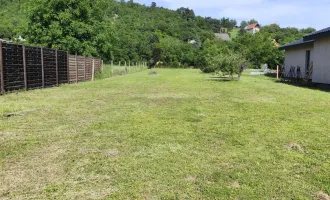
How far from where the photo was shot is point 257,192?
269cm

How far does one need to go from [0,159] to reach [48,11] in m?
22.0

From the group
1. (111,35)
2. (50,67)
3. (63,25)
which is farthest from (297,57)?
(63,25)

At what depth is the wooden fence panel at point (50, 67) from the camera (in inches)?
506

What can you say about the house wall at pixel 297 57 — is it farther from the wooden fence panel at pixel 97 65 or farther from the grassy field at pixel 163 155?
the wooden fence panel at pixel 97 65

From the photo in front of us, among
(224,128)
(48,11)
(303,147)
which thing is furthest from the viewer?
(48,11)

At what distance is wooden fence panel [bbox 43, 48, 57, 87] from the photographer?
1284 centimetres

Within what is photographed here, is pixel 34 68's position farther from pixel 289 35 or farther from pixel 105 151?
pixel 289 35

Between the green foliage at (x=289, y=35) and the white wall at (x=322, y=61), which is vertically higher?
the green foliage at (x=289, y=35)

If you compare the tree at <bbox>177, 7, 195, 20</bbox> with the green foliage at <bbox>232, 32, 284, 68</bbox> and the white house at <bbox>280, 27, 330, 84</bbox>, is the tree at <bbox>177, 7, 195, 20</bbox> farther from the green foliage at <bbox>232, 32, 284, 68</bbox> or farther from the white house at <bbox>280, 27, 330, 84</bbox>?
the white house at <bbox>280, 27, 330, 84</bbox>

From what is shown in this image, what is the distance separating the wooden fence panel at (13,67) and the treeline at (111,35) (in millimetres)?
10959

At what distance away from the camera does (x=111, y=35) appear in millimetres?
28312

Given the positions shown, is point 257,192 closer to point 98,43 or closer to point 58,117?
point 58,117

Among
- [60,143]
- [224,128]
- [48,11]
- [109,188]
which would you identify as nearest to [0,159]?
[60,143]

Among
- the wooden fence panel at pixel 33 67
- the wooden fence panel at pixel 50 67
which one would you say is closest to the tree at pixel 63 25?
the wooden fence panel at pixel 50 67
